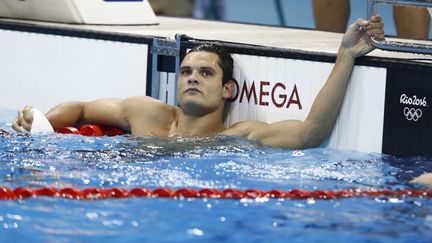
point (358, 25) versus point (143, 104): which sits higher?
point (358, 25)

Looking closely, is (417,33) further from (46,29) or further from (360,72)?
(46,29)

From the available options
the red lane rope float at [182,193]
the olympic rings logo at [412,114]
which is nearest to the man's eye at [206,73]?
the olympic rings logo at [412,114]

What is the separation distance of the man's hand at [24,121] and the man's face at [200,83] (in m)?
0.65

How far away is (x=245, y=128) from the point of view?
462 cm

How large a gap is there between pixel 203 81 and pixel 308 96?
451mm

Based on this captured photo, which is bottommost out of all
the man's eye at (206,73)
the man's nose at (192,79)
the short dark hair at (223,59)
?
the man's nose at (192,79)

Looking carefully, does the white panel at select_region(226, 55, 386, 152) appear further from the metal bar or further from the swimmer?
the metal bar

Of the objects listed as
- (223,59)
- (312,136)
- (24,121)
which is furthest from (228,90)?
(24,121)

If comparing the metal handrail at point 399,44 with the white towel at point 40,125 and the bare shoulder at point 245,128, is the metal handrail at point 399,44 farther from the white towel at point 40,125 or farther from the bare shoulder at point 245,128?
the white towel at point 40,125

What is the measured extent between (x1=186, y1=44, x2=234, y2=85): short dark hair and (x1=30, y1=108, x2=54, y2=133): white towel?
70cm

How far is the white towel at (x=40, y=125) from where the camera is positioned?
473 centimetres

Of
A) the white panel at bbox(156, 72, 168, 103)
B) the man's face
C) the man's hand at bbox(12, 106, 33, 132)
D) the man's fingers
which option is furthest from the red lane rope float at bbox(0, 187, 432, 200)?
the white panel at bbox(156, 72, 168, 103)

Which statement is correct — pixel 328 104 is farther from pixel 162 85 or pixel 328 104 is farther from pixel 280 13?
pixel 280 13

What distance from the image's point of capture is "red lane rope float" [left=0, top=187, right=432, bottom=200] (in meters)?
3.56
